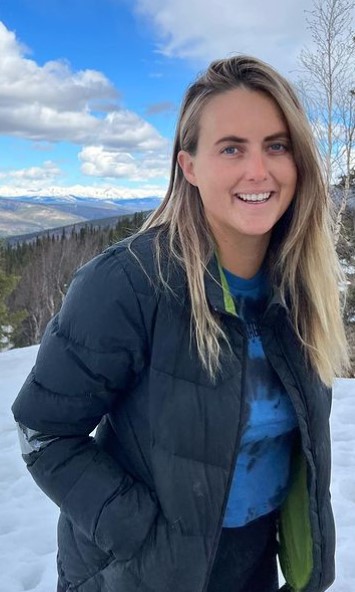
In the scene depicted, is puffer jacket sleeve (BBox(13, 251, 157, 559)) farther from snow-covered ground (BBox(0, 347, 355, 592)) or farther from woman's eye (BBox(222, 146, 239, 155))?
snow-covered ground (BBox(0, 347, 355, 592))

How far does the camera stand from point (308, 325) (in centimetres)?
147

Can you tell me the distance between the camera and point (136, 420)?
1.24 metres

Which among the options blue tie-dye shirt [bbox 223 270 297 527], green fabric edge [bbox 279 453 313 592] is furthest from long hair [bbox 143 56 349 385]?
green fabric edge [bbox 279 453 313 592]

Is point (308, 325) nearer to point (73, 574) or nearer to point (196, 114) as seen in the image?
point (196, 114)

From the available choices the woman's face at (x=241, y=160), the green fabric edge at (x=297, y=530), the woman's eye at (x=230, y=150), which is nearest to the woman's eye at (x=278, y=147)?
the woman's face at (x=241, y=160)

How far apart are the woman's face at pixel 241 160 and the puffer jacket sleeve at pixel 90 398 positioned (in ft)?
1.05

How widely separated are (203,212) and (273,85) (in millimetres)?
365

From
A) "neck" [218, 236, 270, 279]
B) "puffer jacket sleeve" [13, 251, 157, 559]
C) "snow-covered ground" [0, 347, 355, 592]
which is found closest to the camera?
"puffer jacket sleeve" [13, 251, 157, 559]

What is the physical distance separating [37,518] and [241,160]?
299cm

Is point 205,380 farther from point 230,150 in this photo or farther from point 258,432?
point 230,150

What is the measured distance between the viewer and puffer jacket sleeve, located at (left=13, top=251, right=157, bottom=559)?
1.17 m

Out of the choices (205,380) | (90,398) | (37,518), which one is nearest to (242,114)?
(205,380)

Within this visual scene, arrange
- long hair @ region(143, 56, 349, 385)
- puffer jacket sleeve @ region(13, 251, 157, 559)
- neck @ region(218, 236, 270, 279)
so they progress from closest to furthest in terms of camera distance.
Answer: puffer jacket sleeve @ region(13, 251, 157, 559) → long hair @ region(143, 56, 349, 385) → neck @ region(218, 236, 270, 279)

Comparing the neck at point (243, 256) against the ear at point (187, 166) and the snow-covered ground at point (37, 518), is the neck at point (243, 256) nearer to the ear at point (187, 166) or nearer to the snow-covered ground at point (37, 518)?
the ear at point (187, 166)
